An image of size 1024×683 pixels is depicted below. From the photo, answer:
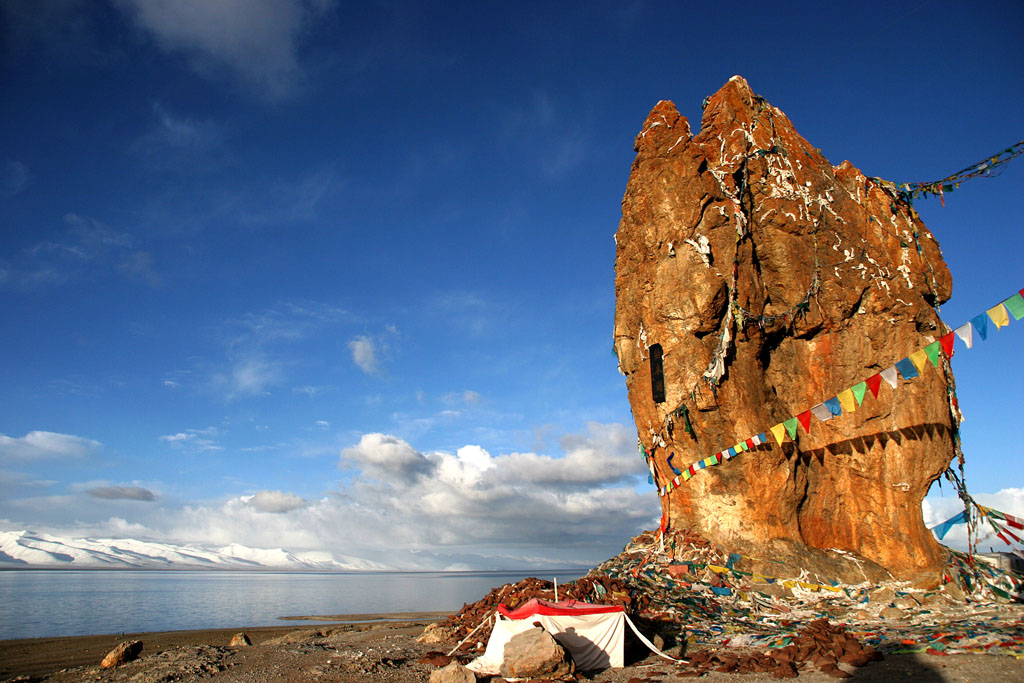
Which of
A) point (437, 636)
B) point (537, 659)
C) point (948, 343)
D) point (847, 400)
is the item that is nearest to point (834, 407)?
point (847, 400)

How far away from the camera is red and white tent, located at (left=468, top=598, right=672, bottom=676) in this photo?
1146cm

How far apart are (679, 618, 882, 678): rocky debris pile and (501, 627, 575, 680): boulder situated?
2.28 m

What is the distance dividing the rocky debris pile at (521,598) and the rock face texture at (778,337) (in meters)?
5.15

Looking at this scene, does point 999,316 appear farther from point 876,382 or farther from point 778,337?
point 778,337

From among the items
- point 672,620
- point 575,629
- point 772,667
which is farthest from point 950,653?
point 575,629

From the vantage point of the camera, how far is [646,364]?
2089cm

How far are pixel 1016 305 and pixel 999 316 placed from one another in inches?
12.3

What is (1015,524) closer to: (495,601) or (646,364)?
(646,364)

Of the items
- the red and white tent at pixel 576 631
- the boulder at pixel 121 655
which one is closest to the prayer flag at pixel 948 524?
the red and white tent at pixel 576 631

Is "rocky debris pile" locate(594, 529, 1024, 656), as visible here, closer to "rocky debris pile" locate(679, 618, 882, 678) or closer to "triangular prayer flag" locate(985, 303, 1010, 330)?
"rocky debris pile" locate(679, 618, 882, 678)

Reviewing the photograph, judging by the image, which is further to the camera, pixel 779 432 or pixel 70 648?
pixel 70 648

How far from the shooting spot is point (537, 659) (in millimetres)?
10469

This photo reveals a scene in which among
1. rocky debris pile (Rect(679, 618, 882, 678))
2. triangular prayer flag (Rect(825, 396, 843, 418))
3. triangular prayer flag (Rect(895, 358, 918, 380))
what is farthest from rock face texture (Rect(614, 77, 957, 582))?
rocky debris pile (Rect(679, 618, 882, 678))

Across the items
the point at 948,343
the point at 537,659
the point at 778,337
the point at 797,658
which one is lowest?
the point at 797,658
